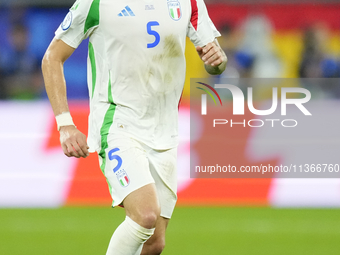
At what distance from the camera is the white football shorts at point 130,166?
268cm

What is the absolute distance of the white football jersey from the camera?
9.12ft

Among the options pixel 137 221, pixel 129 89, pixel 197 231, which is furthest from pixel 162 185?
pixel 197 231

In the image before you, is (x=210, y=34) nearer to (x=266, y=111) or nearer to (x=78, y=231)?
(x=78, y=231)

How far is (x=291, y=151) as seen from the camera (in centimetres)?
A: 567

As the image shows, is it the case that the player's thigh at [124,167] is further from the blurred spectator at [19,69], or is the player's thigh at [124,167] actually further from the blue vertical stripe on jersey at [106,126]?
the blurred spectator at [19,69]

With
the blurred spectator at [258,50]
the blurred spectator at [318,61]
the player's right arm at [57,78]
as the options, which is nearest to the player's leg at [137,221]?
the player's right arm at [57,78]

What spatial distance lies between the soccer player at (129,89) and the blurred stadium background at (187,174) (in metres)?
1.51

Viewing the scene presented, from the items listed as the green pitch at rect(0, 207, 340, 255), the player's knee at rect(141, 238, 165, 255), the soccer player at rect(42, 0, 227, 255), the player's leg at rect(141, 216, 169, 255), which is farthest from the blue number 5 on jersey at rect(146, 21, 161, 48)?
the green pitch at rect(0, 207, 340, 255)

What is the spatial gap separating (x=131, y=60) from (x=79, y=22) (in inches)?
12.7

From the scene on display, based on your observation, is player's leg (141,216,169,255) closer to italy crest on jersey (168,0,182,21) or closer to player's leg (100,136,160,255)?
player's leg (100,136,160,255)

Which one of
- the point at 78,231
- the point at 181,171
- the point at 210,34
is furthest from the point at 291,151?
the point at 210,34

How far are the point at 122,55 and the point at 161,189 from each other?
2.51ft

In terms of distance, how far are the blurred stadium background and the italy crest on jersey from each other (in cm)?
195

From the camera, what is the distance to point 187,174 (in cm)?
546
